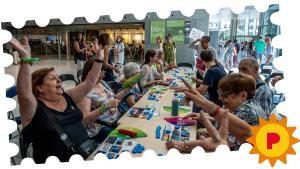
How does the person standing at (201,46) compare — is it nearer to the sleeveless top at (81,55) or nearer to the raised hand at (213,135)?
the raised hand at (213,135)

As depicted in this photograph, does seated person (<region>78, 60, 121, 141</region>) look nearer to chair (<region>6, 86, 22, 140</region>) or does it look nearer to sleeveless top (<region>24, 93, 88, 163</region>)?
sleeveless top (<region>24, 93, 88, 163</region>)

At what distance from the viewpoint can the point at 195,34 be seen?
156cm

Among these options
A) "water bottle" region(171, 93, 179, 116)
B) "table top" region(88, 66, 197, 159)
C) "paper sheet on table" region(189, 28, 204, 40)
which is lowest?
"table top" region(88, 66, 197, 159)

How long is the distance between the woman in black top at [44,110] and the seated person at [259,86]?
97 centimetres

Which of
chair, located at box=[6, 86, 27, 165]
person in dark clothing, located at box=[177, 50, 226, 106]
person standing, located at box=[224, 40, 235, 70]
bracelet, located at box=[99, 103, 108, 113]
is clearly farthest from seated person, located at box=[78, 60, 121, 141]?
person standing, located at box=[224, 40, 235, 70]

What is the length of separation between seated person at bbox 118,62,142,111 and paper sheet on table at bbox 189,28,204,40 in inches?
19.5

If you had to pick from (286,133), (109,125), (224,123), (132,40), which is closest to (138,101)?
(109,125)

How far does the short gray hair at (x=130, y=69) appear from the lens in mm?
1835

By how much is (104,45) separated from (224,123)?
0.79 meters

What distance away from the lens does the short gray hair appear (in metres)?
1.83

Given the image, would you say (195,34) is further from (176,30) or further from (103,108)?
(103,108)

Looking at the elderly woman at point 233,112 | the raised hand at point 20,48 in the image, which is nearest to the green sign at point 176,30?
the elderly woman at point 233,112

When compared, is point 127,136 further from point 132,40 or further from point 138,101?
point 138,101

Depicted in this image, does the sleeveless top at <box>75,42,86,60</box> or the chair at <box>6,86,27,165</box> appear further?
the sleeveless top at <box>75,42,86,60</box>
